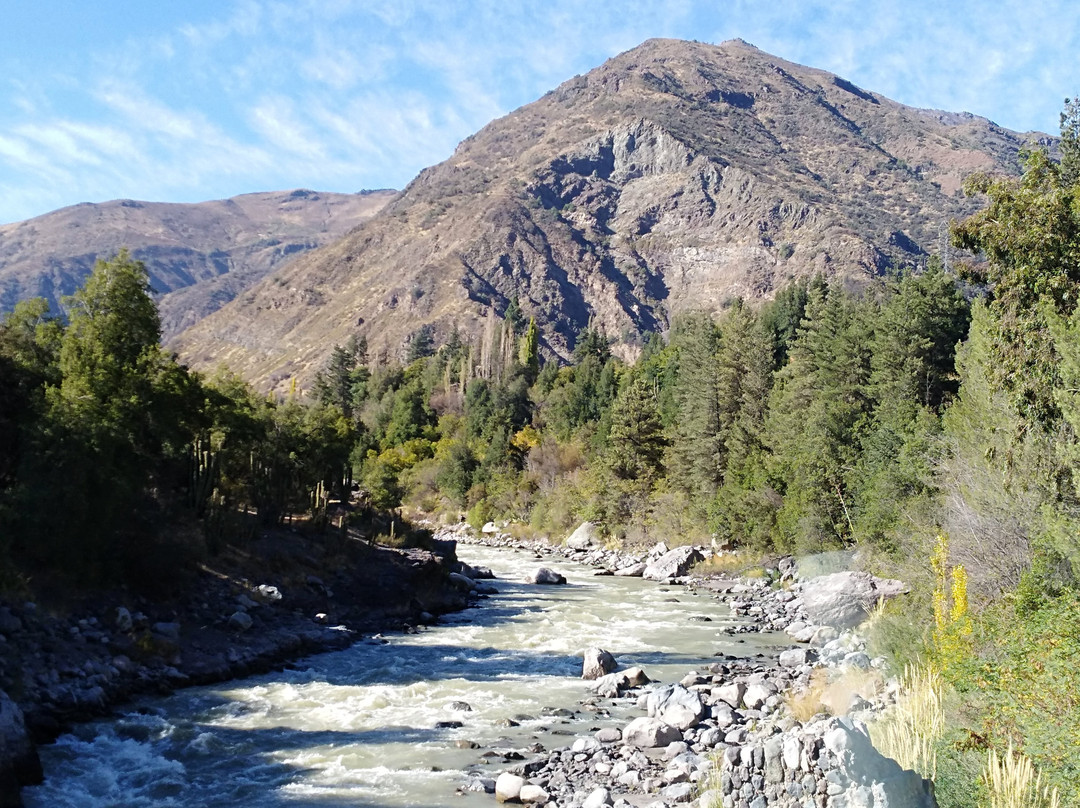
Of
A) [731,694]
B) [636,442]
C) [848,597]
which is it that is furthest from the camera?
[636,442]

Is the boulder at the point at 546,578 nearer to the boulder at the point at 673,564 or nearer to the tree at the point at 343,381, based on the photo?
the boulder at the point at 673,564

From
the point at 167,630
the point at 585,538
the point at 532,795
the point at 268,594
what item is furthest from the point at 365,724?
the point at 585,538

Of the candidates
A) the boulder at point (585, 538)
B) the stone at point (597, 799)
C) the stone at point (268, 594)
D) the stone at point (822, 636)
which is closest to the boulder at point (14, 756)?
the stone at point (597, 799)

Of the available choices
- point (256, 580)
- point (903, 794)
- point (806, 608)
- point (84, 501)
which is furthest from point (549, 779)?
point (806, 608)

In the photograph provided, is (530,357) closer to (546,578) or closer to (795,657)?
(546,578)

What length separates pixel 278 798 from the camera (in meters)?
11.6

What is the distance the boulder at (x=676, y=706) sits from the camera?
14.3 m

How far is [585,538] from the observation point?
5488 cm

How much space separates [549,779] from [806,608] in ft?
55.8

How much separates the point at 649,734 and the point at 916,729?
16.8ft

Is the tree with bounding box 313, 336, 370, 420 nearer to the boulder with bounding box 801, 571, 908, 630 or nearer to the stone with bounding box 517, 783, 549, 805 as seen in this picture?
the boulder with bounding box 801, 571, 908, 630

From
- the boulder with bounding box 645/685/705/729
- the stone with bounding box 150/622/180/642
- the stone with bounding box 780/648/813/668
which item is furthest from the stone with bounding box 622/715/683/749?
the stone with bounding box 150/622/180/642

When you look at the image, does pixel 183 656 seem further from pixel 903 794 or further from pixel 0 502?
pixel 903 794

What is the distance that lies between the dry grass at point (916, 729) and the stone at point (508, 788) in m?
4.83
